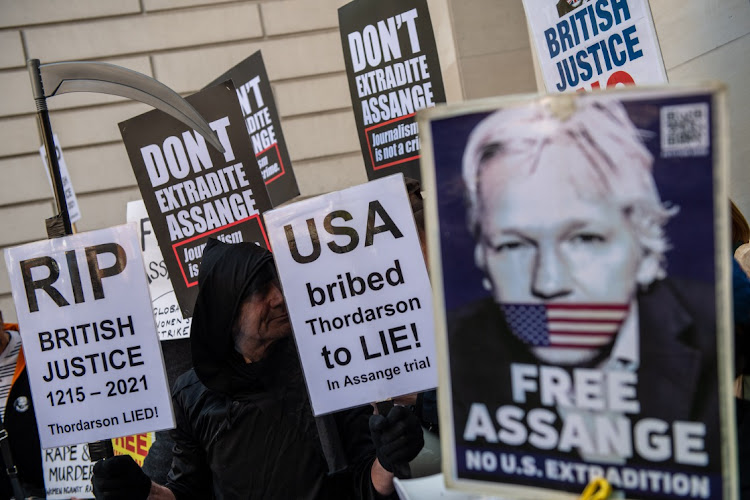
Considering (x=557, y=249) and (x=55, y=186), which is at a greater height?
(x=55, y=186)

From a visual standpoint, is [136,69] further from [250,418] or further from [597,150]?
[597,150]

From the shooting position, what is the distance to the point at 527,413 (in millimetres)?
1526

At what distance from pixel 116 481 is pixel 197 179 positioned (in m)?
1.59

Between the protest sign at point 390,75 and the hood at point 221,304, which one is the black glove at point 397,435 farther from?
the protest sign at point 390,75

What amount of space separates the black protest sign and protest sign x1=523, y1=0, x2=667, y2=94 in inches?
64.7

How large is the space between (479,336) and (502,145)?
0.34 m

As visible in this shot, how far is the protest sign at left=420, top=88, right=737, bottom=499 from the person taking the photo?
4.52 feet

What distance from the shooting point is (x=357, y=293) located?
2.67 m

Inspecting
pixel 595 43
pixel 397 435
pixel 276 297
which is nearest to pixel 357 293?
pixel 276 297

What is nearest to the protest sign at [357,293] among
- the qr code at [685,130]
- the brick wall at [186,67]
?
the qr code at [685,130]

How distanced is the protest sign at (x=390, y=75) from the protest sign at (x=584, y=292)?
2.93 meters

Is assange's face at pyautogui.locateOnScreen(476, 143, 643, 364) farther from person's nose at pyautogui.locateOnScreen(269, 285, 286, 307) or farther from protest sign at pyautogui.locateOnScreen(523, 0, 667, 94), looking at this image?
protest sign at pyautogui.locateOnScreen(523, 0, 667, 94)

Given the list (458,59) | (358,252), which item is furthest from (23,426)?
(458,59)

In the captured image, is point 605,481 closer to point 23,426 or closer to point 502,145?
point 502,145
